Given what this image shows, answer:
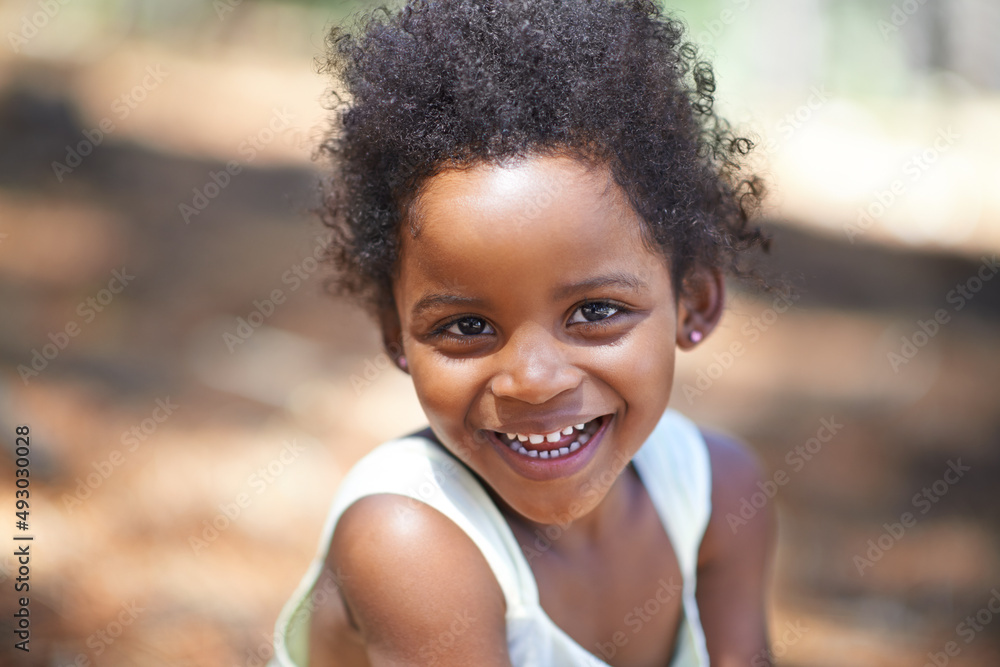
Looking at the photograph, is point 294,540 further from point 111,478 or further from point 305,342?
point 305,342

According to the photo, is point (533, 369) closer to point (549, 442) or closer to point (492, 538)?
point (549, 442)

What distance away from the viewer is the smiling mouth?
1677 mm

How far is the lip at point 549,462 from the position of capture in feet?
5.50

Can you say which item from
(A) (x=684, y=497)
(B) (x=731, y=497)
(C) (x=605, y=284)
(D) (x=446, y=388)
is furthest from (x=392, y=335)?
(B) (x=731, y=497)

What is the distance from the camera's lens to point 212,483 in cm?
352

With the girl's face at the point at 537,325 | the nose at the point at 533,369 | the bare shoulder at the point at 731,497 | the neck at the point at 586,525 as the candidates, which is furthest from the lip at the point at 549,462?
the bare shoulder at the point at 731,497

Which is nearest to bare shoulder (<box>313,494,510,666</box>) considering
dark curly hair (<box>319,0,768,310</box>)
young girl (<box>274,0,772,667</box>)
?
young girl (<box>274,0,772,667</box>)

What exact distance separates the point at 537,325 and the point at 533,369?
7cm

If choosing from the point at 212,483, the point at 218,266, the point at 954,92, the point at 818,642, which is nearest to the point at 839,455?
the point at 818,642

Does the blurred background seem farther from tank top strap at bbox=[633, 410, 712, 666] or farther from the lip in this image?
the lip

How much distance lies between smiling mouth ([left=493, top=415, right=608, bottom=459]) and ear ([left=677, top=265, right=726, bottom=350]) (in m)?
0.37

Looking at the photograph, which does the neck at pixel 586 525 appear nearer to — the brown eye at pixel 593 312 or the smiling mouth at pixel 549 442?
the smiling mouth at pixel 549 442

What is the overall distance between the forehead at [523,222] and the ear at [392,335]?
0.32 m

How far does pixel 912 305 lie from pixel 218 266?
389 cm
